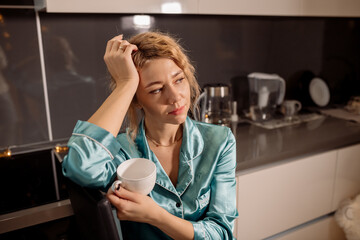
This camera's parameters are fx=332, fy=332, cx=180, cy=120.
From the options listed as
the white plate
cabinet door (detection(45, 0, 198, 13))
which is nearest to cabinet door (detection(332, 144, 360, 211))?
the white plate

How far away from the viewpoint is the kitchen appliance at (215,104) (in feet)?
6.10

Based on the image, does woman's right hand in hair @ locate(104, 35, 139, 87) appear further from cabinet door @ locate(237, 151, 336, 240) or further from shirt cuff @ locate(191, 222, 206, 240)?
cabinet door @ locate(237, 151, 336, 240)

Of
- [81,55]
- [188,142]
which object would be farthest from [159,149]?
[81,55]

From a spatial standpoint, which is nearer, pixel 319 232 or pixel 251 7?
pixel 251 7

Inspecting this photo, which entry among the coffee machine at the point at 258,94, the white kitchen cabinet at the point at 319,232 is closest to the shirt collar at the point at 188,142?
the white kitchen cabinet at the point at 319,232

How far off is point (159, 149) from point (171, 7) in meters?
0.65

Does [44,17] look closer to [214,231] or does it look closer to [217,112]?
[217,112]

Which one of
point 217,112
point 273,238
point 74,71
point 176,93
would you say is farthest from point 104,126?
point 273,238

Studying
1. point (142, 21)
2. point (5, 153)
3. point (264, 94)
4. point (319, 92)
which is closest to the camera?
point (5, 153)

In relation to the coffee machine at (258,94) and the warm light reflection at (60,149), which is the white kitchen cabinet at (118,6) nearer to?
the warm light reflection at (60,149)

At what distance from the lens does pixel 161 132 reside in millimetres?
1121

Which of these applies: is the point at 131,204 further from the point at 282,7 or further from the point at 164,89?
the point at 282,7

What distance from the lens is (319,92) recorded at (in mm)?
2371

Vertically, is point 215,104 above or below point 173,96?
below
